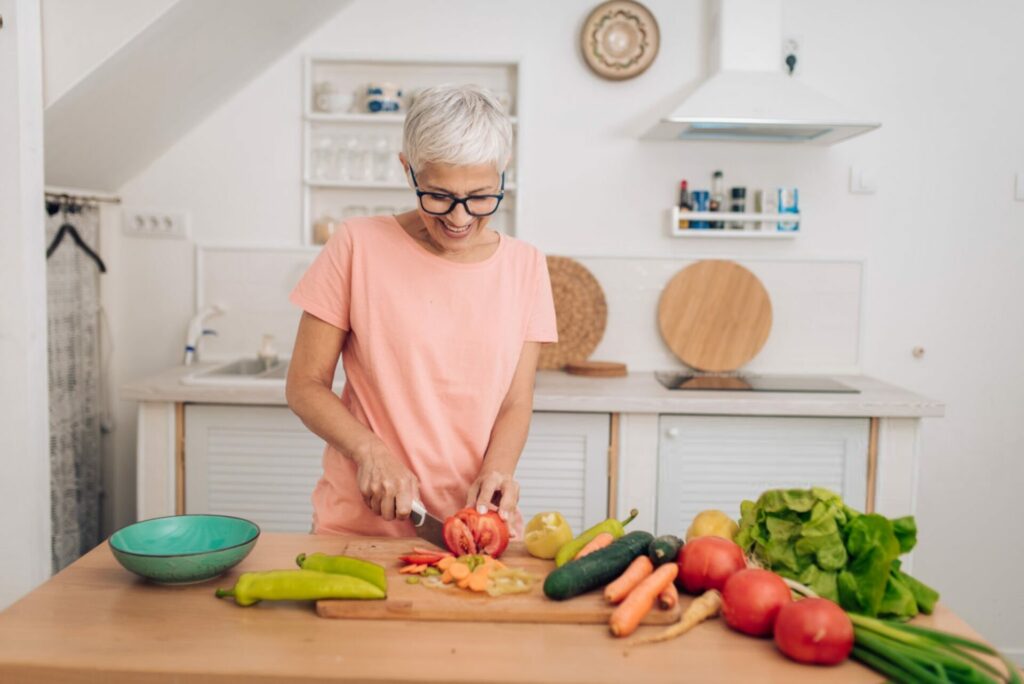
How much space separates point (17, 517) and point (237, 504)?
710 mm

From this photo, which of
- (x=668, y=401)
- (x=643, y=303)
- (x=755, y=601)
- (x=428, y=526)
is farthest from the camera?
(x=643, y=303)

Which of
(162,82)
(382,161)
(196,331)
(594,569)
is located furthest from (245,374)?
(594,569)

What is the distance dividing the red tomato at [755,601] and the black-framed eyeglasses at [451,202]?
0.65m

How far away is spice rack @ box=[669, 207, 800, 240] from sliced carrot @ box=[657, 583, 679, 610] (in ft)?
6.87

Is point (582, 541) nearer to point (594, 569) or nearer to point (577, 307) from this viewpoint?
point (594, 569)

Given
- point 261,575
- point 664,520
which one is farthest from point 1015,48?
point 261,575

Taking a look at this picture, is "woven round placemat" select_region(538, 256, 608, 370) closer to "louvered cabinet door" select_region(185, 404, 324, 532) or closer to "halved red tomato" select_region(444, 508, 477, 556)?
"louvered cabinet door" select_region(185, 404, 324, 532)

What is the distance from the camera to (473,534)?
1.43m

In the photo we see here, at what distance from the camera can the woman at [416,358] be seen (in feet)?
5.31

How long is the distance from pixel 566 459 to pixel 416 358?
4.03ft

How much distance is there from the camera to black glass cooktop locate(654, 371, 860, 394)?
114 inches

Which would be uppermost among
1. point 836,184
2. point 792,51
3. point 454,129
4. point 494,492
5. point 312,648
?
point 792,51

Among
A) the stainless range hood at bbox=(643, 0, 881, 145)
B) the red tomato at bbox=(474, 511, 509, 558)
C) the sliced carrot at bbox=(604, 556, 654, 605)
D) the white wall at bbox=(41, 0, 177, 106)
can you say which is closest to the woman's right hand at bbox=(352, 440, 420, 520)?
the red tomato at bbox=(474, 511, 509, 558)

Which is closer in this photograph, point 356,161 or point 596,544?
point 596,544
